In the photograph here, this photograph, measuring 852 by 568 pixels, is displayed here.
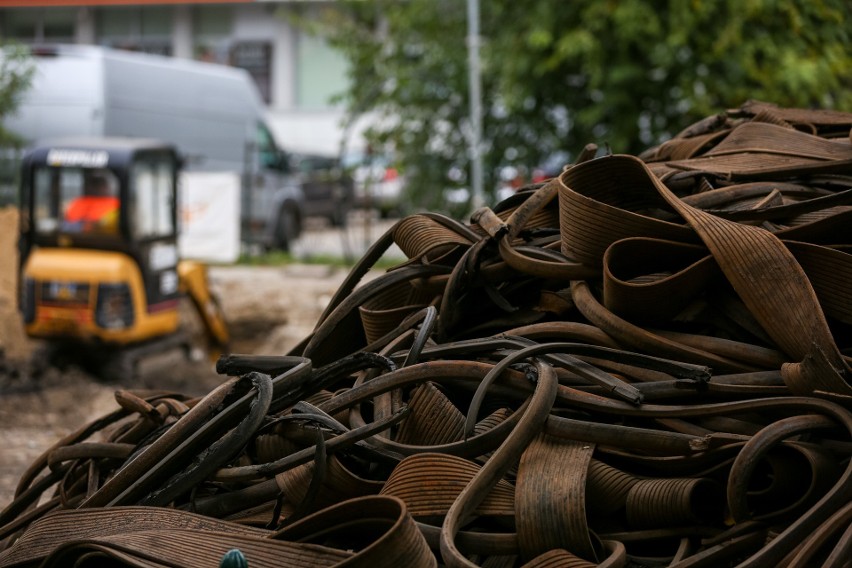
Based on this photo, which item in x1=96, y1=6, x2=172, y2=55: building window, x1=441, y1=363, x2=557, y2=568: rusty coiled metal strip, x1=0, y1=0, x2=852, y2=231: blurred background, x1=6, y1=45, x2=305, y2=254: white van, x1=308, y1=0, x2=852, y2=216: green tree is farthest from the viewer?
x1=96, y1=6, x2=172, y2=55: building window

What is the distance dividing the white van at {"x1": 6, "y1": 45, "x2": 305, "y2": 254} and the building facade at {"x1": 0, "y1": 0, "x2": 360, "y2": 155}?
1447 cm

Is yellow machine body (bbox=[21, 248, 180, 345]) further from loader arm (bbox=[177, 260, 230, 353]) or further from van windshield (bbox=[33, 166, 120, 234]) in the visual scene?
loader arm (bbox=[177, 260, 230, 353])

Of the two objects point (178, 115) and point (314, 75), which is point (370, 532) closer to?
point (178, 115)

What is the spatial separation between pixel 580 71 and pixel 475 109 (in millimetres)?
1621

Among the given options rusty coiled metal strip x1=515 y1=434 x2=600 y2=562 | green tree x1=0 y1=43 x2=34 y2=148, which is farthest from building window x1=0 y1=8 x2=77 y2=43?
rusty coiled metal strip x1=515 y1=434 x2=600 y2=562

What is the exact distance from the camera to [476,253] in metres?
2.80

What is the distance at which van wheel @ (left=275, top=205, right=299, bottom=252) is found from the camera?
22078mm

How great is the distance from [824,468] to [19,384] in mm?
9755

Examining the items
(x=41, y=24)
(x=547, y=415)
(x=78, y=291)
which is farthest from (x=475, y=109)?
(x=41, y=24)

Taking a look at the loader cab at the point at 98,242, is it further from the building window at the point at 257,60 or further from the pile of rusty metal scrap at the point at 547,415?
the building window at the point at 257,60

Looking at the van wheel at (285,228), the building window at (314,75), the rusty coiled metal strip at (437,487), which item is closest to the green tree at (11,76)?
the van wheel at (285,228)

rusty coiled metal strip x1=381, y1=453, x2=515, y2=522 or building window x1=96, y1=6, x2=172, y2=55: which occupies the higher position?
building window x1=96, y1=6, x2=172, y2=55

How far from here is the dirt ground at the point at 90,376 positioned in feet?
28.3

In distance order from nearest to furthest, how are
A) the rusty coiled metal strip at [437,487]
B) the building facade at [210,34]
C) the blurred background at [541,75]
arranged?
the rusty coiled metal strip at [437,487] → the blurred background at [541,75] → the building facade at [210,34]
